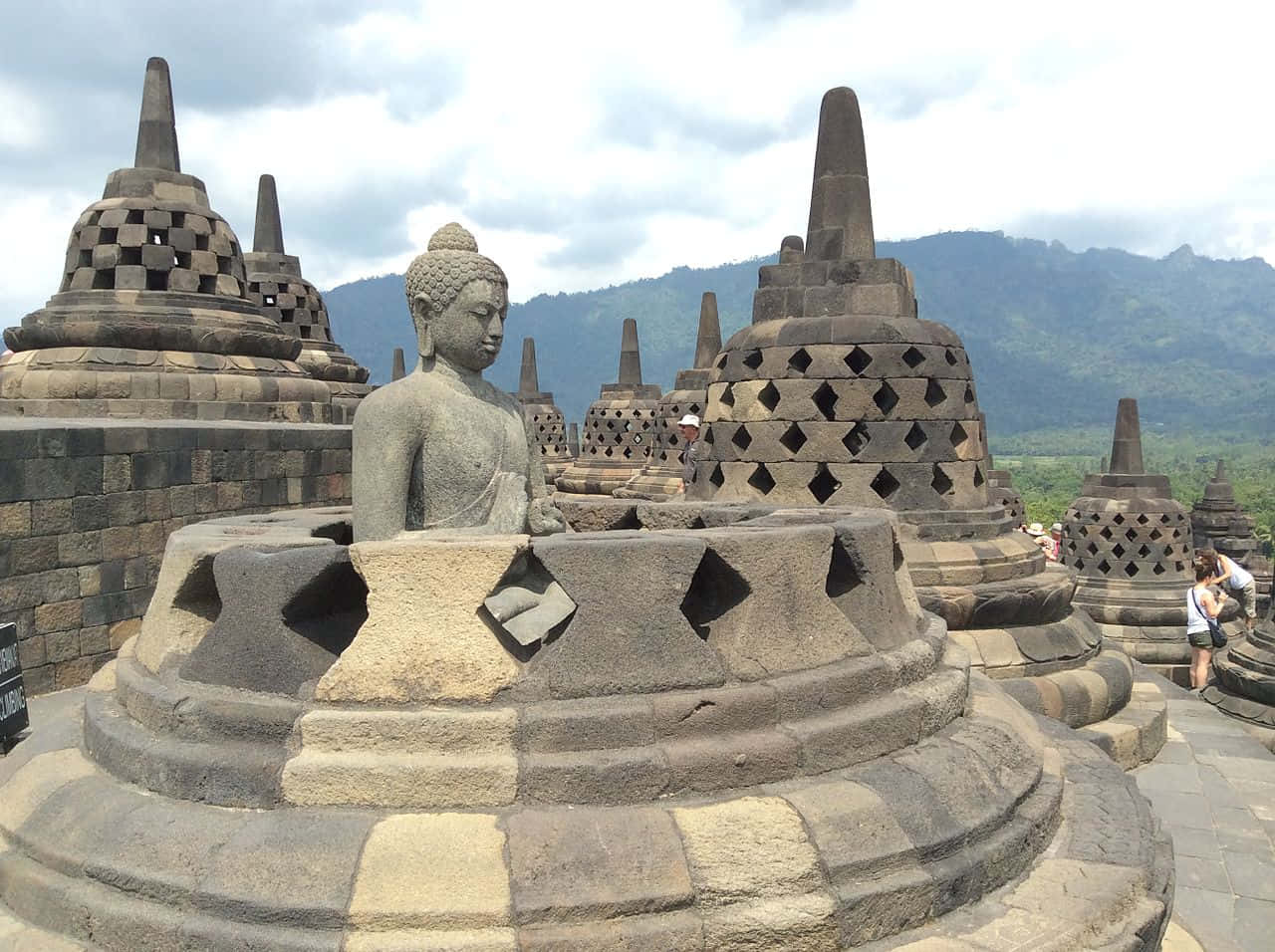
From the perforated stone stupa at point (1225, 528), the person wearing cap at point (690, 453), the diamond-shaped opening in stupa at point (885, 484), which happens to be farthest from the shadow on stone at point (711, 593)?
the perforated stone stupa at point (1225, 528)

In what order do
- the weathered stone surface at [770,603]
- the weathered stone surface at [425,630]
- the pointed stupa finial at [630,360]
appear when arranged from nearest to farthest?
the weathered stone surface at [425,630] < the weathered stone surface at [770,603] < the pointed stupa finial at [630,360]

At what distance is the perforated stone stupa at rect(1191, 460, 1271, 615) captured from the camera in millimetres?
20797

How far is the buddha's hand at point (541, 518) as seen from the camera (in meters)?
3.39

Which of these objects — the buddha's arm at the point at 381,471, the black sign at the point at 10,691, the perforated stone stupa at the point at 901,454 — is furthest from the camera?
the perforated stone stupa at the point at 901,454

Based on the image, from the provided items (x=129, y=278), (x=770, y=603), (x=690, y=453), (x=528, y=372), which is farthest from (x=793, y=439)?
(x=528, y=372)

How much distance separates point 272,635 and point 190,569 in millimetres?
439

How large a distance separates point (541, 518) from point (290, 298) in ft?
37.9

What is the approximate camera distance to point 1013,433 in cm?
14962

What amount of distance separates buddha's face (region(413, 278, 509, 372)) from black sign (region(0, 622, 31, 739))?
270 centimetres

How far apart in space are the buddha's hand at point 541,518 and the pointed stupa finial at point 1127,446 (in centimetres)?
1154

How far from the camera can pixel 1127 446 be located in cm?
1323

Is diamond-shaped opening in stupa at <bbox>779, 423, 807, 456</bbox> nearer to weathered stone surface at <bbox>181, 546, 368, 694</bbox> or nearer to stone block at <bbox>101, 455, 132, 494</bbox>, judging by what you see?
weathered stone surface at <bbox>181, 546, 368, 694</bbox>

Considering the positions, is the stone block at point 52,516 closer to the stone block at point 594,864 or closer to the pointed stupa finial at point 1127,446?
the stone block at point 594,864

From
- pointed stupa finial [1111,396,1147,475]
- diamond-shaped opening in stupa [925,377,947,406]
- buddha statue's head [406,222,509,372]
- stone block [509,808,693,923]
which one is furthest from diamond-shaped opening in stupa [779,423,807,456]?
pointed stupa finial [1111,396,1147,475]
